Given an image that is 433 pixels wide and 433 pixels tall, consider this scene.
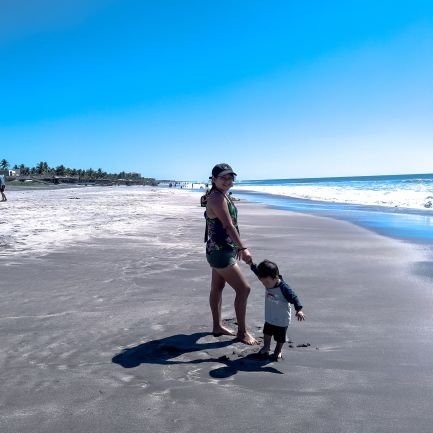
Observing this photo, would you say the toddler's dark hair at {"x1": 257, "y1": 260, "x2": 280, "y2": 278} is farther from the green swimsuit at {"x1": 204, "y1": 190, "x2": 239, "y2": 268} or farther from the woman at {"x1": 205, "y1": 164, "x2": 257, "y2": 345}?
the green swimsuit at {"x1": 204, "y1": 190, "x2": 239, "y2": 268}

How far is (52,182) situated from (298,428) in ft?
290

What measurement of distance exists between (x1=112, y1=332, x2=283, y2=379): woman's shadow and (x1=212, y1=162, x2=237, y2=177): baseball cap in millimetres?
1656

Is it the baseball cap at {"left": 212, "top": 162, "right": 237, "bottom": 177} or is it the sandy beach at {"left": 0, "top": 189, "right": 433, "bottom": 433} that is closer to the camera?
the sandy beach at {"left": 0, "top": 189, "right": 433, "bottom": 433}

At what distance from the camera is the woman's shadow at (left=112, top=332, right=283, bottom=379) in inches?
153

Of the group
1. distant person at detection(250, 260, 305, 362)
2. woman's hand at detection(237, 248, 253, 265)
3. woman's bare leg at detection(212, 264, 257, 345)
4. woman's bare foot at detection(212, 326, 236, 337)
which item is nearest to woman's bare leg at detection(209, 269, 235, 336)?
woman's bare foot at detection(212, 326, 236, 337)

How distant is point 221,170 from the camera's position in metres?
4.45

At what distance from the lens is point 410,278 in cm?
743

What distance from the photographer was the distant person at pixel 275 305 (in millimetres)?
4094

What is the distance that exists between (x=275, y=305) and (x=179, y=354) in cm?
98

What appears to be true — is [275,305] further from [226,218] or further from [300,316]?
[226,218]

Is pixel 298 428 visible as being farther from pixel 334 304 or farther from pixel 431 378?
pixel 334 304

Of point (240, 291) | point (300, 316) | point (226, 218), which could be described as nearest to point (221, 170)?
point (226, 218)

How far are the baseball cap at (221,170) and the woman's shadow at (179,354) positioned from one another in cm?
166

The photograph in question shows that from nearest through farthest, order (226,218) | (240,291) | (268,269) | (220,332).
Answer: (268,269)
(226,218)
(240,291)
(220,332)
